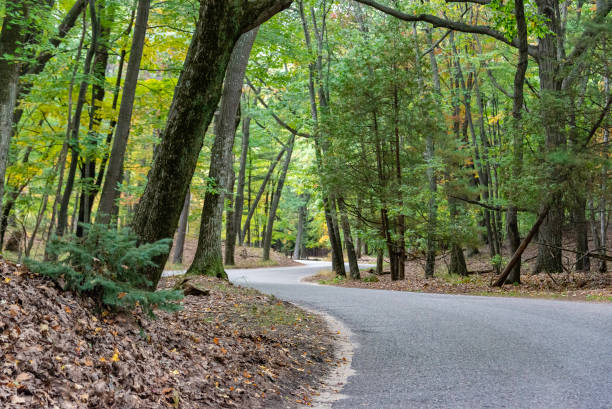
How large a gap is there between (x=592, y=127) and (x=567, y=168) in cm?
141

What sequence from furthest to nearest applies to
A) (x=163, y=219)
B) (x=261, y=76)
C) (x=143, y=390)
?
(x=261, y=76), (x=163, y=219), (x=143, y=390)

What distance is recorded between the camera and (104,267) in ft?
14.5

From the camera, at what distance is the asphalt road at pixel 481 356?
4383mm

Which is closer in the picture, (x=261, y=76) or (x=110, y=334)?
(x=110, y=334)

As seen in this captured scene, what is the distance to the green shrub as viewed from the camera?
165 inches

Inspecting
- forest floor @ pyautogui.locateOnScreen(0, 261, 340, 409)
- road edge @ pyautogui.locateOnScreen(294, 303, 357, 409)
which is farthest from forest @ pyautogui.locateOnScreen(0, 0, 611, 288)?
road edge @ pyautogui.locateOnScreen(294, 303, 357, 409)

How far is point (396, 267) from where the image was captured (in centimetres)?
1834

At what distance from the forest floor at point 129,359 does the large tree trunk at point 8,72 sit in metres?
2.98

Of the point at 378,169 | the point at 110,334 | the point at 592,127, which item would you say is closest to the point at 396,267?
the point at 378,169

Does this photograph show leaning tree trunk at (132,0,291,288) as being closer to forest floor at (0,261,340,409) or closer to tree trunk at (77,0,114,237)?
forest floor at (0,261,340,409)

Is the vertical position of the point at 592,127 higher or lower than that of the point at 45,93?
higher

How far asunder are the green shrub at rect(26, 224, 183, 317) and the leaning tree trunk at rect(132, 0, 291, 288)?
101cm

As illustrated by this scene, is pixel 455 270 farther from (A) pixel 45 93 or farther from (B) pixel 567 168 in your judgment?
(A) pixel 45 93

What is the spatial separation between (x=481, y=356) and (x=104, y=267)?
4.43 metres
